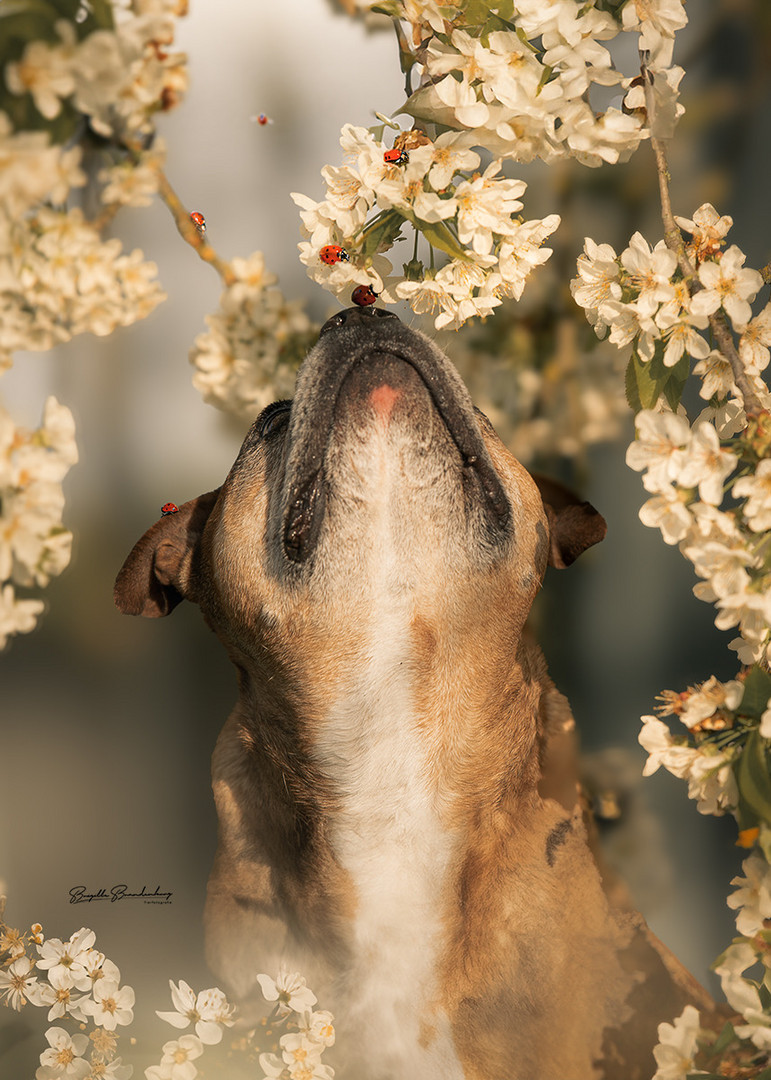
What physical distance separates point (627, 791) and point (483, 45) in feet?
6.94

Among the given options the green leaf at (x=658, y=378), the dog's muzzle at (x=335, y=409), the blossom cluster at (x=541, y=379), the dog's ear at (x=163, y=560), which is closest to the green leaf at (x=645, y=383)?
the green leaf at (x=658, y=378)

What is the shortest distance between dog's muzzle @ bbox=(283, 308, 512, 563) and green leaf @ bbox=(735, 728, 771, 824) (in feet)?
2.65

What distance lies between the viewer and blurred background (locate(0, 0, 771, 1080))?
219cm

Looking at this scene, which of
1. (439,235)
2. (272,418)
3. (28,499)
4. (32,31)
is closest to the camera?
(32,31)

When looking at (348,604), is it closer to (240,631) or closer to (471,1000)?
(240,631)

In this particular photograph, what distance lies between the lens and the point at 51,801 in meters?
2.46

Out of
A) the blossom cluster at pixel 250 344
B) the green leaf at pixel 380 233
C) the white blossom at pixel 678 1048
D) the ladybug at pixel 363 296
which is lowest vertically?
the white blossom at pixel 678 1048

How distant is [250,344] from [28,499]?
128 centimetres

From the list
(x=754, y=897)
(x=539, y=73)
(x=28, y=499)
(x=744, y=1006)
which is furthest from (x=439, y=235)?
(x=744, y=1006)

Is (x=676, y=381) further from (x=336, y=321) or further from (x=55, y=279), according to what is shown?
(x=55, y=279)

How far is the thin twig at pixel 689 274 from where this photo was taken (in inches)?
67.9

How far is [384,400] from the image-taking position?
204 cm

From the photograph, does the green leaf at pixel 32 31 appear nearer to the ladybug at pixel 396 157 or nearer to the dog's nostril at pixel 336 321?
the ladybug at pixel 396 157

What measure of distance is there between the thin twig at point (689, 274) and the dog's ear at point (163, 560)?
4.95 ft
